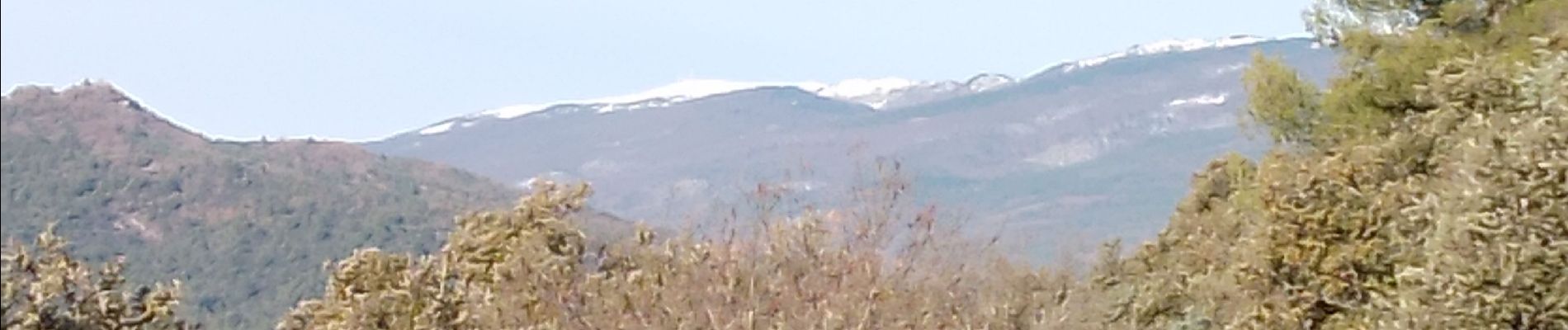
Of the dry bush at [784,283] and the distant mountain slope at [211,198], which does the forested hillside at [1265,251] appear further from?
the distant mountain slope at [211,198]

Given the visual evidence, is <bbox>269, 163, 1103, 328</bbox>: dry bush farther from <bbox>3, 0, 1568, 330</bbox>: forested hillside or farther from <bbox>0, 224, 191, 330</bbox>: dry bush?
<bbox>0, 224, 191, 330</bbox>: dry bush

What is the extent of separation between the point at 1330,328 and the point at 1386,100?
499 centimetres

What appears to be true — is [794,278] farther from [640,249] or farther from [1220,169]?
[1220,169]

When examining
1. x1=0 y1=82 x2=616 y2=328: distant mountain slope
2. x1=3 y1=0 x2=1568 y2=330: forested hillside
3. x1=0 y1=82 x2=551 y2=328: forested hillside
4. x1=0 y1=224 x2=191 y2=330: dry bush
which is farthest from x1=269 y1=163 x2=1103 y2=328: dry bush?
x1=0 y1=82 x2=551 y2=328: forested hillside

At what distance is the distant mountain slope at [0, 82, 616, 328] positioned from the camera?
293 feet

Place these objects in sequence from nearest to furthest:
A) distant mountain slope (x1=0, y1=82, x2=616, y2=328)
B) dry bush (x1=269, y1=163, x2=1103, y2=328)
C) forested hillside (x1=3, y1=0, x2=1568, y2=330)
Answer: forested hillside (x1=3, y1=0, x2=1568, y2=330) < dry bush (x1=269, y1=163, x2=1103, y2=328) < distant mountain slope (x1=0, y1=82, x2=616, y2=328)

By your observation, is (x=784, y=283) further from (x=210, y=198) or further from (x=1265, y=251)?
(x=210, y=198)

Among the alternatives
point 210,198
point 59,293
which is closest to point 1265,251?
point 59,293

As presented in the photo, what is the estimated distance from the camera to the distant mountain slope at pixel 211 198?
293ft

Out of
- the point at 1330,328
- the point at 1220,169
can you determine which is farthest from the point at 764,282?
the point at 1220,169

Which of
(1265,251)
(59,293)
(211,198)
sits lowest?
(211,198)

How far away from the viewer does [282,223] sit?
101 m

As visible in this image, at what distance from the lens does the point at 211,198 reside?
108m

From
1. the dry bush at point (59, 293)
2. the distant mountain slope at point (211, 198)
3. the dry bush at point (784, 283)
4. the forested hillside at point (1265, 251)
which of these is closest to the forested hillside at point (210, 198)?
the distant mountain slope at point (211, 198)
